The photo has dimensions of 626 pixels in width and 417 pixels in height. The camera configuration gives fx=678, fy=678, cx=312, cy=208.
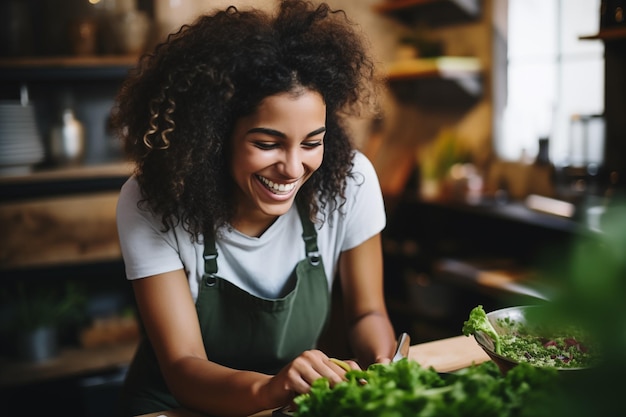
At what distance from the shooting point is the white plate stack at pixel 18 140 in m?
2.75

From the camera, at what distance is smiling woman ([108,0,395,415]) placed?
1.41 meters

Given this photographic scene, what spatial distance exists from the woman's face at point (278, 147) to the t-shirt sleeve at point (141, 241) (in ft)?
0.69

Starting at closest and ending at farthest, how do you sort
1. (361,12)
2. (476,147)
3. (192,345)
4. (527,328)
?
(527,328)
(192,345)
(476,147)
(361,12)

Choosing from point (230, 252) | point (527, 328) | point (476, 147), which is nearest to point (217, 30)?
point (230, 252)

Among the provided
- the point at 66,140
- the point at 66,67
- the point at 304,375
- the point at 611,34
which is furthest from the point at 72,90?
the point at 304,375

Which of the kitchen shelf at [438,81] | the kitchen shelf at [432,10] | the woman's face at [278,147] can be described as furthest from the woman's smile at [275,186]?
the kitchen shelf at [432,10]

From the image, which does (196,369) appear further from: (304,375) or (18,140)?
(18,140)

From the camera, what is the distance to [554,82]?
11.2 ft

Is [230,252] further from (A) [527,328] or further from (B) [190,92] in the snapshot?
(A) [527,328]

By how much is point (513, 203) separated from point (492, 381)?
2.56 m

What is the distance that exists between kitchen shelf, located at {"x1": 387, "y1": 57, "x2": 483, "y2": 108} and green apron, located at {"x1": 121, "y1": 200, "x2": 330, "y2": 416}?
223 centimetres

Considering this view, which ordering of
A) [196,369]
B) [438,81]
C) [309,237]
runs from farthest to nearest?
1. [438,81]
2. [309,237]
3. [196,369]

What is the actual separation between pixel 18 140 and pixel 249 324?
1735 millimetres

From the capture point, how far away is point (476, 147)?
384 centimetres
